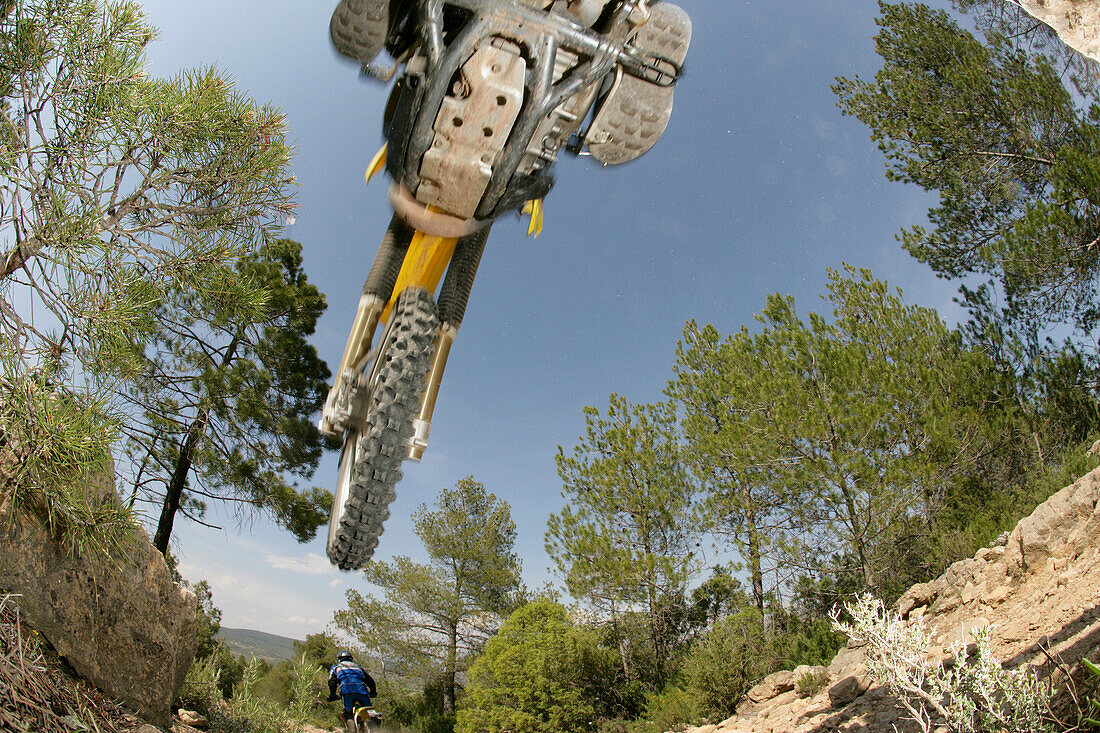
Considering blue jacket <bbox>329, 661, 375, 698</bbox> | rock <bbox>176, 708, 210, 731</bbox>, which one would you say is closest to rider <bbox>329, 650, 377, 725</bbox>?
blue jacket <bbox>329, 661, 375, 698</bbox>

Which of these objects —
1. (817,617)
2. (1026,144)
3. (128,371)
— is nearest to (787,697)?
(817,617)

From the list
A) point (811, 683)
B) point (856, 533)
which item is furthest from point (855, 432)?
point (811, 683)

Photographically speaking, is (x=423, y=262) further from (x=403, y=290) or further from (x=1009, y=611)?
(x=1009, y=611)

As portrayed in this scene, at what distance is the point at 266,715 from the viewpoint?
19.7 ft

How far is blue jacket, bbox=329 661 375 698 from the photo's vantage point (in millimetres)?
5523

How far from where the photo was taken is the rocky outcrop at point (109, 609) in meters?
3.24

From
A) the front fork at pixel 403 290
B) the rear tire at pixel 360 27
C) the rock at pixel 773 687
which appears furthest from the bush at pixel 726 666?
the rear tire at pixel 360 27

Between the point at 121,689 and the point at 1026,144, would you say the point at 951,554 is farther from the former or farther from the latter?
the point at 121,689

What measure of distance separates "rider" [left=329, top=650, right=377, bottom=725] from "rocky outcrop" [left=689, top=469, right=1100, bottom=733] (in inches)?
163

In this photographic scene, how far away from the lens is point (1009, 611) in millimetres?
4836

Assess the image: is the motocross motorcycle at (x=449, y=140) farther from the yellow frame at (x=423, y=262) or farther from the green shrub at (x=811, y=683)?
the green shrub at (x=811, y=683)

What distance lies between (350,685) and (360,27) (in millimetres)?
5812

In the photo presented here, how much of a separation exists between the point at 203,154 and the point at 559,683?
944cm

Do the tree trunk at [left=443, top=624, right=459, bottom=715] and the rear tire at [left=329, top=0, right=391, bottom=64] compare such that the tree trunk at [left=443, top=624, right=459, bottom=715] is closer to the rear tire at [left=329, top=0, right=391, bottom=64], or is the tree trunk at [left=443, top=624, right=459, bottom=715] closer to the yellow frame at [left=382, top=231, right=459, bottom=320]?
the yellow frame at [left=382, top=231, right=459, bottom=320]
